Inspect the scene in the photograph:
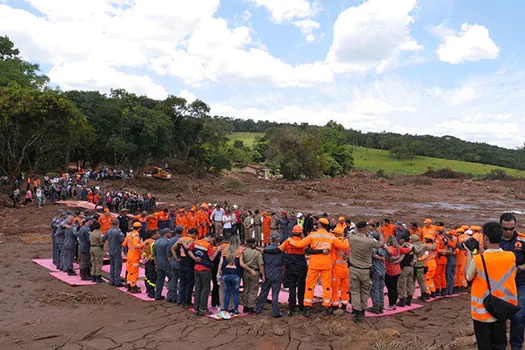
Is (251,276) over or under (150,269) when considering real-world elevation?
over

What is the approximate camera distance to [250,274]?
7977 millimetres

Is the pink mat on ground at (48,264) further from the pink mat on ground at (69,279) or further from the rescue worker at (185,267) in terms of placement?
the rescue worker at (185,267)

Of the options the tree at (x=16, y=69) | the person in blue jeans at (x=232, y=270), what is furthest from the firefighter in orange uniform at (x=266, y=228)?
the tree at (x=16, y=69)

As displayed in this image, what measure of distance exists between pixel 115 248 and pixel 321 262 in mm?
5623

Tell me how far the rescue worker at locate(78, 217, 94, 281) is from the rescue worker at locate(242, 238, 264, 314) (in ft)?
16.7

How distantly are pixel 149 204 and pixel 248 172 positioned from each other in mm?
39758

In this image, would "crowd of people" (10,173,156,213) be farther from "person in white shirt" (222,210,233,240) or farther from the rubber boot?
the rubber boot

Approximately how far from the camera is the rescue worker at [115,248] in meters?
9.86

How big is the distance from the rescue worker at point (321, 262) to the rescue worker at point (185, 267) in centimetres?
230

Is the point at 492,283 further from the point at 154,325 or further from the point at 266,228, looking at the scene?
the point at 266,228

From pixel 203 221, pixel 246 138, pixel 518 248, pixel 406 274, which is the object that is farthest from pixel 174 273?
pixel 246 138

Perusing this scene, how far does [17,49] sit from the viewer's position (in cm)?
3922

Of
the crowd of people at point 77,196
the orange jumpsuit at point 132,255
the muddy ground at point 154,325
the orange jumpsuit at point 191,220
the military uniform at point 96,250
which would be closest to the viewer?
the muddy ground at point 154,325

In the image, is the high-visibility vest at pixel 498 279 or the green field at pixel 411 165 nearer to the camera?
the high-visibility vest at pixel 498 279
